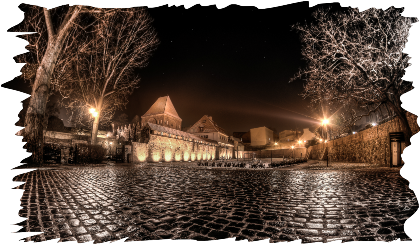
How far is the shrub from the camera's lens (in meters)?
19.7

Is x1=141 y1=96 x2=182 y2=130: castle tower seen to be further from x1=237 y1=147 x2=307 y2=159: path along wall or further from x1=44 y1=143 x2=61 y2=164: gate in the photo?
x1=44 y1=143 x2=61 y2=164: gate

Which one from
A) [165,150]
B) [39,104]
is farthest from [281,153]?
[39,104]

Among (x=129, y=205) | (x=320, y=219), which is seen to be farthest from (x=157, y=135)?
(x=320, y=219)

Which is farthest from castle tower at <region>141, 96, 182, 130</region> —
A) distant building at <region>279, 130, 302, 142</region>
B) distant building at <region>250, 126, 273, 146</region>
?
distant building at <region>279, 130, 302, 142</region>

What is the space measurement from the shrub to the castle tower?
28.8m

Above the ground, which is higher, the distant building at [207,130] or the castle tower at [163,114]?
the castle tower at [163,114]

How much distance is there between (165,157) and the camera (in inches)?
1220

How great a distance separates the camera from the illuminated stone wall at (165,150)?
26.3m

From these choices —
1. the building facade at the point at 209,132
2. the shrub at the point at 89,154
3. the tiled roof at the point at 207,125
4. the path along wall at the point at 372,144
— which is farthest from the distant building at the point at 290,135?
the shrub at the point at 89,154

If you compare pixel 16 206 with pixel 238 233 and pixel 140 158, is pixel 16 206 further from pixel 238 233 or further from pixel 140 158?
pixel 140 158

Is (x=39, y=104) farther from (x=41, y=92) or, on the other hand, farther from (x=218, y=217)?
(x=218, y=217)

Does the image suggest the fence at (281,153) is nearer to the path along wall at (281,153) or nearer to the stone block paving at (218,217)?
the path along wall at (281,153)

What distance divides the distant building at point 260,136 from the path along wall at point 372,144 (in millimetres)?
51817

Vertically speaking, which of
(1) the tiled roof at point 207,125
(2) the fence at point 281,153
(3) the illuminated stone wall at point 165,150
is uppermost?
(1) the tiled roof at point 207,125
